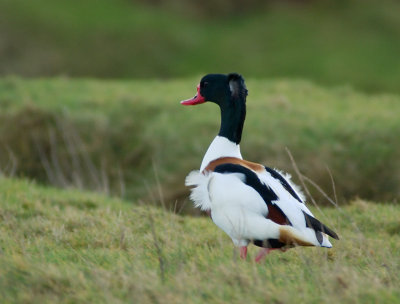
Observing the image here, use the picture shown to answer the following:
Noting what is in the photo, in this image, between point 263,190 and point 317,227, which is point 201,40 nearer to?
point 263,190

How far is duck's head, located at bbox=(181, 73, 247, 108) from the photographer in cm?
515

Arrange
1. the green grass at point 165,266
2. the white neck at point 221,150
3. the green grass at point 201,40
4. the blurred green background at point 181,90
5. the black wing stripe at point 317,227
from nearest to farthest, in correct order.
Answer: the green grass at point 165,266 → the black wing stripe at point 317,227 → the white neck at point 221,150 → the blurred green background at point 181,90 → the green grass at point 201,40

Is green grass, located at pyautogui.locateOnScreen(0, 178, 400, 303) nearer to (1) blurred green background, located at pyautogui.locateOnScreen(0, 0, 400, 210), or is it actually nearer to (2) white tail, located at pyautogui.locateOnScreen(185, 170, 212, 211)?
(2) white tail, located at pyautogui.locateOnScreen(185, 170, 212, 211)

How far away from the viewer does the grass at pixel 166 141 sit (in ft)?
32.4

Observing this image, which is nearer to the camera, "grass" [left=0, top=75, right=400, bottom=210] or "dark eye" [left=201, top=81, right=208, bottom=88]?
"dark eye" [left=201, top=81, right=208, bottom=88]

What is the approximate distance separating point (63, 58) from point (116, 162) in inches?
445

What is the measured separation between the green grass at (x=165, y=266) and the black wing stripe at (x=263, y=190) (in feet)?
1.05

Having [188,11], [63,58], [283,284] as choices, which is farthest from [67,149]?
[188,11]

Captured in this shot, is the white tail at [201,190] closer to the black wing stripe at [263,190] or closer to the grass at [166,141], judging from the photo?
the black wing stripe at [263,190]

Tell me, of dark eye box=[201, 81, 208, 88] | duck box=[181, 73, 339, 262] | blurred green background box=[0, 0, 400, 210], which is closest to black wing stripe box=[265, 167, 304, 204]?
duck box=[181, 73, 339, 262]

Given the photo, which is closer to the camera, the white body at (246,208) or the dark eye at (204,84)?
the white body at (246,208)

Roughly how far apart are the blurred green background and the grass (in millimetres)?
26

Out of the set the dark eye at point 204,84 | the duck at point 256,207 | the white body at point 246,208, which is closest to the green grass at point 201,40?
the dark eye at point 204,84

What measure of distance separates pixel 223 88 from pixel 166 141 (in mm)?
5769
